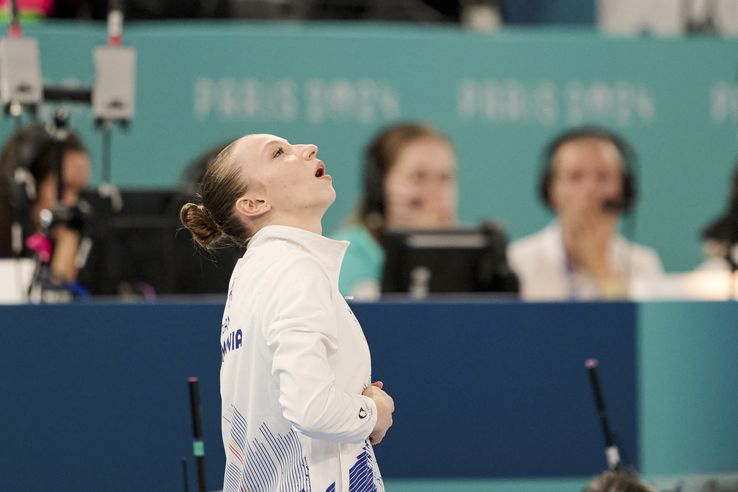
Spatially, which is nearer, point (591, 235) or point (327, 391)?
point (327, 391)

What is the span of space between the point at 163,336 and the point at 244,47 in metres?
3.33

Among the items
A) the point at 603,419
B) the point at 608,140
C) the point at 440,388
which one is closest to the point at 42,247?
the point at 440,388

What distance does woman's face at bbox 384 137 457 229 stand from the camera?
5.90 meters

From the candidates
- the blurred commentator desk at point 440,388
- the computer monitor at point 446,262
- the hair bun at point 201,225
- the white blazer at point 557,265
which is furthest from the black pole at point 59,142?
the white blazer at point 557,265

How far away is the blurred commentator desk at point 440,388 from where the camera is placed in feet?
10.6

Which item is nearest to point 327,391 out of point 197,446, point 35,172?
point 197,446

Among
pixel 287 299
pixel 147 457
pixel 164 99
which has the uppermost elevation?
pixel 164 99

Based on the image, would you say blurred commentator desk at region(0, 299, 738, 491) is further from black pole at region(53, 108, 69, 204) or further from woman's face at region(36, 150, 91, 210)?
woman's face at region(36, 150, 91, 210)

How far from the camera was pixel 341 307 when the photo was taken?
233 centimetres

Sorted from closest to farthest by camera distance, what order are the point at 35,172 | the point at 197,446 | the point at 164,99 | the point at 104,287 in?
the point at 197,446
the point at 104,287
the point at 35,172
the point at 164,99

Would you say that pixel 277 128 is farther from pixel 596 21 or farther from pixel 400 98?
pixel 596 21

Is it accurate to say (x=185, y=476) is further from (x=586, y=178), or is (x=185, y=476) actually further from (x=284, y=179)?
(x=586, y=178)

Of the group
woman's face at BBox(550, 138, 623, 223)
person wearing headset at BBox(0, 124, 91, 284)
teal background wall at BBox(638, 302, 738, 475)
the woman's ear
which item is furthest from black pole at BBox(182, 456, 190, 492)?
woman's face at BBox(550, 138, 623, 223)

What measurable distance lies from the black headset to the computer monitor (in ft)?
7.07
